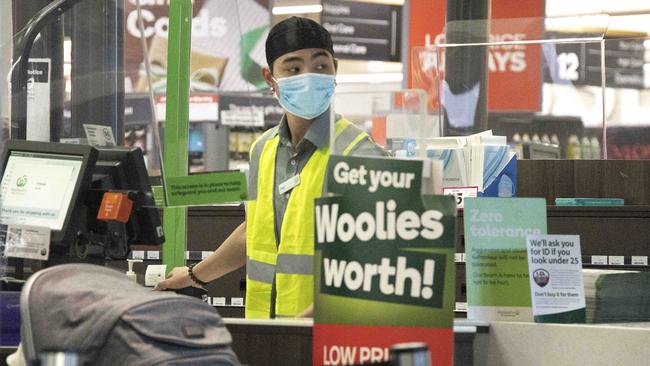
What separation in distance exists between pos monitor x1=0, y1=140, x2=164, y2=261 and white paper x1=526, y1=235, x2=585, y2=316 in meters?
1.01

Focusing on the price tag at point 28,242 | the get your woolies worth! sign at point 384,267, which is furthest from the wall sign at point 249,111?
the get your woolies worth! sign at point 384,267

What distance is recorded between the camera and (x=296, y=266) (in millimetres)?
3961

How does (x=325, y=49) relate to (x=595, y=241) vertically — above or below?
above

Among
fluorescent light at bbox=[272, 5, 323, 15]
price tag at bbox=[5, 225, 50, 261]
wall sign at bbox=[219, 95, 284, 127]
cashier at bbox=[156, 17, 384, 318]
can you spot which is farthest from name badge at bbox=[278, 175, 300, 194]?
fluorescent light at bbox=[272, 5, 323, 15]

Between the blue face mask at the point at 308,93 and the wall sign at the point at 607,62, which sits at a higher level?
the wall sign at the point at 607,62

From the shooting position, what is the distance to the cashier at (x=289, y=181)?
3961 mm

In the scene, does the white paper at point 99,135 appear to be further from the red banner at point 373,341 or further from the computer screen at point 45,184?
the red banner at point 373,341

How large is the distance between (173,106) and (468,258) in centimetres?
108

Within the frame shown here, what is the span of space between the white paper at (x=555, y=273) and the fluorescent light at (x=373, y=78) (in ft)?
37.5

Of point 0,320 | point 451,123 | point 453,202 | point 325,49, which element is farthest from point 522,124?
point 453,202

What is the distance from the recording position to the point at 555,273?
3043 mm

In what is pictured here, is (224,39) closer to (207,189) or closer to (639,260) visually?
(639,260)

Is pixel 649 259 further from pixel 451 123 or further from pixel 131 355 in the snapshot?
pixel 131 355

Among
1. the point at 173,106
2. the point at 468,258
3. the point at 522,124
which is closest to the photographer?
the point at 468,258
